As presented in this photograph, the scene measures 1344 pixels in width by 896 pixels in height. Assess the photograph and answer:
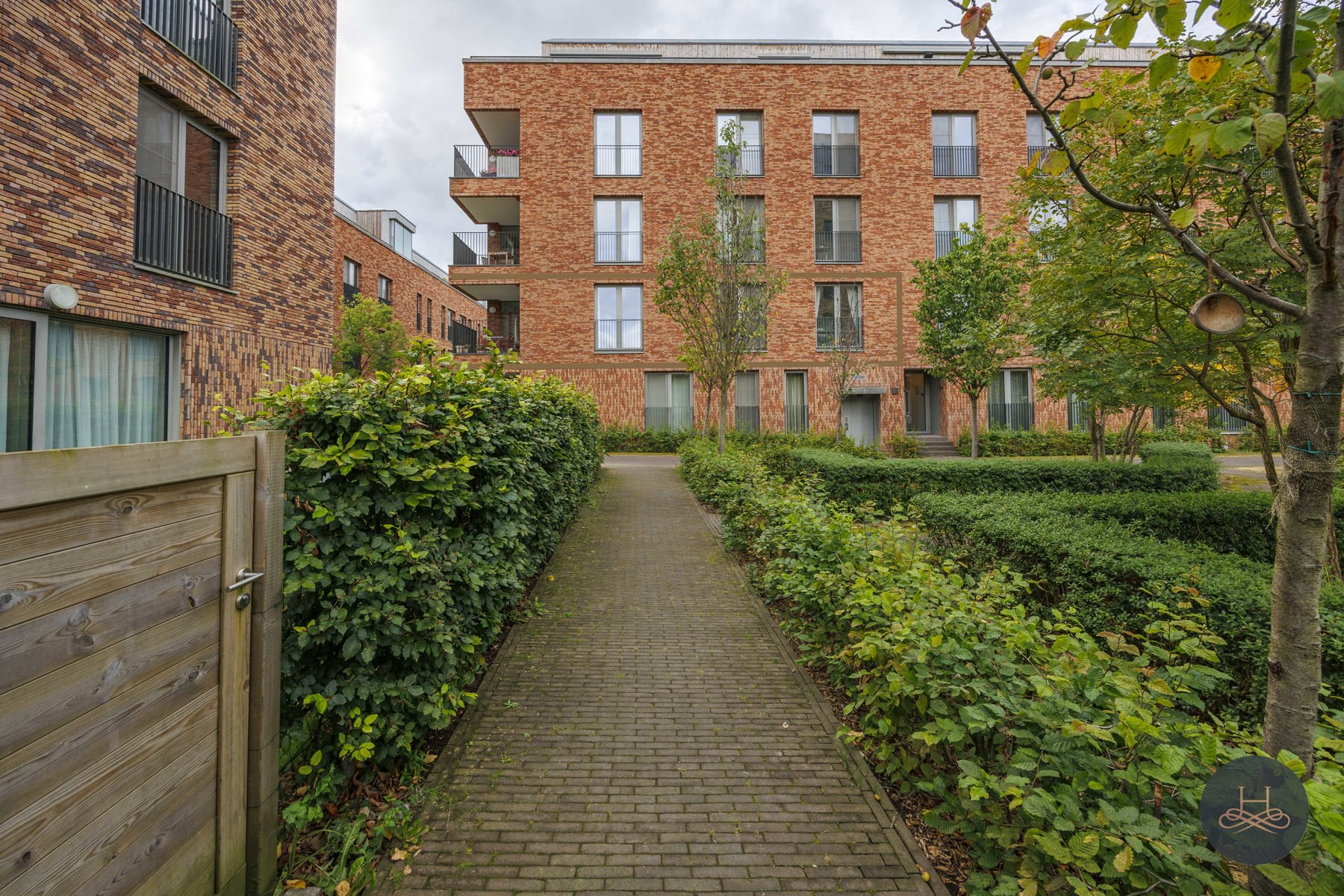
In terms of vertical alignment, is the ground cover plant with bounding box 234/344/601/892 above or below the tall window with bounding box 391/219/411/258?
below

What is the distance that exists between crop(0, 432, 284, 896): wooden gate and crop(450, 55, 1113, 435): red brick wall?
20001 mm

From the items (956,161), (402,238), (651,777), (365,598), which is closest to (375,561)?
(365,598)

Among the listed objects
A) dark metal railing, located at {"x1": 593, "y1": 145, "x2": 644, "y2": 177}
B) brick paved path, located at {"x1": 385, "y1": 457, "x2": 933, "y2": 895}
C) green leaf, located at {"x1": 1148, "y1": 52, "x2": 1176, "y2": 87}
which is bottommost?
brick paved path, located at {"x1": 385, "y1": 457, "x2": 933, "y2": 895}

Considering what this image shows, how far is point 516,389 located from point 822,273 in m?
18.9

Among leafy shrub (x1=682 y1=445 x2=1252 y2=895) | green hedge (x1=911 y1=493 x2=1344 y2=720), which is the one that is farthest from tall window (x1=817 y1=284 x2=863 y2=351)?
leafy shrub (x1=682 y1=445 x2=1252 y2=895)

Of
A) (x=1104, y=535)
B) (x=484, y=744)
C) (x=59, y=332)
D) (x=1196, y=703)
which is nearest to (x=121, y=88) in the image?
(x=59, y=332)

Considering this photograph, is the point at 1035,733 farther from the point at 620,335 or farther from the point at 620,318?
the point at 620,318

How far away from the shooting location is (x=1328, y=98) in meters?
1.56

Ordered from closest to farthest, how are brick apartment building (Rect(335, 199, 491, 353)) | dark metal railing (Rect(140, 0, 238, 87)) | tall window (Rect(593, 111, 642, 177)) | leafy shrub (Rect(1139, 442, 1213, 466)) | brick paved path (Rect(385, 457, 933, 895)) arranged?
1. brick paved path (Rect(385, 457, 933, 895))
2. dark metal railing (Rect(140, 0, 238, 87))
3. leafy shrub (Rect(1139, 442, 1213, 466))
4. tall window (Rect(593, 111, 642, 177))
5. brick apartment building (Rect(335, 199, 491, 353))

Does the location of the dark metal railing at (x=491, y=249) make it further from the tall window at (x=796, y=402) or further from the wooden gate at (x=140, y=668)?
the wooden gate at (x=140, y=668)

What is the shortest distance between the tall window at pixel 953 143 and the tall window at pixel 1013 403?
778cm

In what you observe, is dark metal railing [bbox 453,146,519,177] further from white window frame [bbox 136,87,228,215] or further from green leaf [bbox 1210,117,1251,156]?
green leaf [bbox 1210,117,1251,156]

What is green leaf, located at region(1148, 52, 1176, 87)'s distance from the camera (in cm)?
191

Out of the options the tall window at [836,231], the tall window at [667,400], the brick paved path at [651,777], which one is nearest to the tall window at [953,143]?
the tall window at [836,231]
